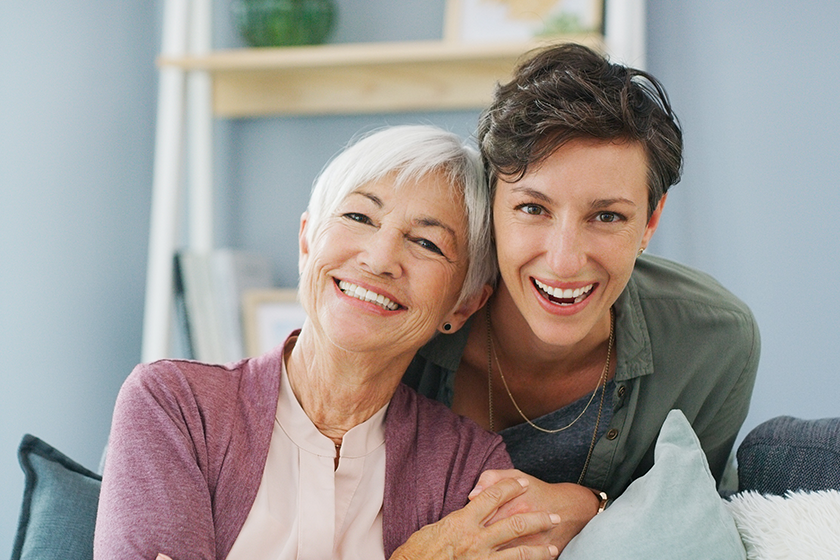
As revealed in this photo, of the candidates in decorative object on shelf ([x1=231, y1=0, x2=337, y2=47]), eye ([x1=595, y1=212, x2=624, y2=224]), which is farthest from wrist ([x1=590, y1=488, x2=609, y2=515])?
decorative object on shelf ([x1=231, y1=0, x2=337, y2=47])

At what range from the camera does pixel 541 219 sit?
4.33ft

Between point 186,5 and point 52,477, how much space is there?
161cm

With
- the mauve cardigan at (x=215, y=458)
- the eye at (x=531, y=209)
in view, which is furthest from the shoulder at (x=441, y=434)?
the eye at (x=531, y=209)

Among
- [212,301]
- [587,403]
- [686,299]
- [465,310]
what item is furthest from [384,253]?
[212,301]

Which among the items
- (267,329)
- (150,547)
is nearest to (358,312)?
(150,547)

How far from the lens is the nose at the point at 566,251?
4.18 ft

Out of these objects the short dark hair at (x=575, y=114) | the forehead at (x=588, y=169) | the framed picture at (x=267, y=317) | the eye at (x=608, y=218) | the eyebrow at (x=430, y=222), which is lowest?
the framed picture at (x=267, y=317)

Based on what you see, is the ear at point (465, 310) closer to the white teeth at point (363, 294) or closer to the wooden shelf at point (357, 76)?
the white teeth at point (363, 294)

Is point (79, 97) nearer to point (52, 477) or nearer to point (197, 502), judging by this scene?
point (52, 477)

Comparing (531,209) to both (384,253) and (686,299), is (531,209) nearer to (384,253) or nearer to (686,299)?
(384,253)

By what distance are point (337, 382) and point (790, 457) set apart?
73cm

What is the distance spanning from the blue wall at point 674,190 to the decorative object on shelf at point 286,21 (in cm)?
31

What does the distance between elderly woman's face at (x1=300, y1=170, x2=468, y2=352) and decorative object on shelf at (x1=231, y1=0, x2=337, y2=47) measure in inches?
55.8

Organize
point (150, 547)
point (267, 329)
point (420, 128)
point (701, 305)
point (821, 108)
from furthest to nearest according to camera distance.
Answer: point (267, 329) → point (821, 108) → point (701, 305) → point (420, 128) → point (150, 547)
